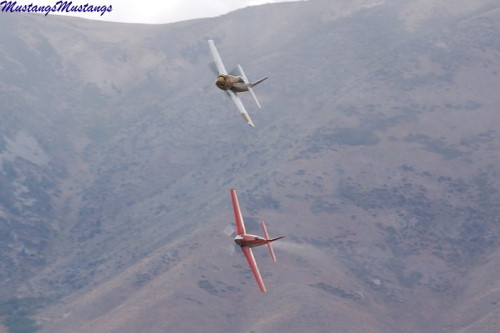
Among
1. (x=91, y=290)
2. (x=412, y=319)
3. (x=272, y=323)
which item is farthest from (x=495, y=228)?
(x=91, y=290)

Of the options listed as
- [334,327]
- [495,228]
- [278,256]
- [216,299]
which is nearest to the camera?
[334,327]

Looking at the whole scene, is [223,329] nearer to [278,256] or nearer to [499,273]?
[278,256]

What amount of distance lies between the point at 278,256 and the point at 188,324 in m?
31.1

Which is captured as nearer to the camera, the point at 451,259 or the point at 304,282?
the point at 304,282

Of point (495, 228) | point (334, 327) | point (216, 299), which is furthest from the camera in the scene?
point (495, 228)

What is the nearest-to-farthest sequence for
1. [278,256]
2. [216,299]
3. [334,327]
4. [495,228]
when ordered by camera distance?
1. [334,327]
2. [216,299]
3. [278,256]
4. [495,228]

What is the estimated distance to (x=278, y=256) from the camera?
605 feet

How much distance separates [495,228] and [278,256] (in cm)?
4663

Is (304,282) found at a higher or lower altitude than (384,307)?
higher

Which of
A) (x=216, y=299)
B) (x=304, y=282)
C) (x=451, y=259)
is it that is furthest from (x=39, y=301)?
(x=451, y=259)

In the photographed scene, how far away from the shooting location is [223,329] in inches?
6368

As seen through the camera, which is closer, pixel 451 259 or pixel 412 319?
pixel 412 319

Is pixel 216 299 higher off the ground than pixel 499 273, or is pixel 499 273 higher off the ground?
pixel 216 299

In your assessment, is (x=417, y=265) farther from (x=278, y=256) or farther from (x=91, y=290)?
(x=91, y=290)
